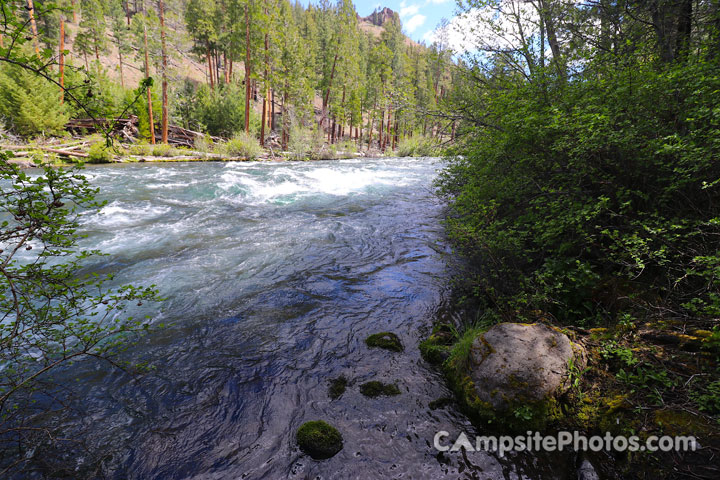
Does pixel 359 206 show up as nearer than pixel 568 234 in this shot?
No

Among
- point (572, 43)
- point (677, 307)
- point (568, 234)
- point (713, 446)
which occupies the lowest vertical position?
point (713, 446)

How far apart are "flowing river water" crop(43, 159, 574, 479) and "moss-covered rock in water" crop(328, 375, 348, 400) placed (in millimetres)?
76

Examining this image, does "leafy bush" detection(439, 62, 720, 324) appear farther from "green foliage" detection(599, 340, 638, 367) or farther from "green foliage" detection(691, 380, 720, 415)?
"green foliage" detection(691, 380, 720, 415)

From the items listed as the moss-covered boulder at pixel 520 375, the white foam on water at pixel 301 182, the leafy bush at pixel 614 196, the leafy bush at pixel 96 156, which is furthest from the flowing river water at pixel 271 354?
the leafy bush at pixel 96 156

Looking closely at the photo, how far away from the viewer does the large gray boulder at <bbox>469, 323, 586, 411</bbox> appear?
2.82 m

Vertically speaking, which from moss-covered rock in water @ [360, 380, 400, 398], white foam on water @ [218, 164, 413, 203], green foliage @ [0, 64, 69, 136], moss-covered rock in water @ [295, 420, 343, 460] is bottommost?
moss-covered rock in water @ [295, 420, 343, 460]

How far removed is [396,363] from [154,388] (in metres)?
2.80

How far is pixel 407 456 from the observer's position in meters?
2.75

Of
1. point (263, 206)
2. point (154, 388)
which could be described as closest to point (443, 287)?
point (154, 388)

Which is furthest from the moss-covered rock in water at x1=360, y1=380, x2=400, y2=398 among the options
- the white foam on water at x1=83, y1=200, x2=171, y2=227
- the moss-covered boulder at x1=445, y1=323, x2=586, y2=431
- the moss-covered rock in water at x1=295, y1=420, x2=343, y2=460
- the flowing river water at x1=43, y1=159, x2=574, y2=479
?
the white foam on water at x1=83, y1=200, x2=171, y2=227

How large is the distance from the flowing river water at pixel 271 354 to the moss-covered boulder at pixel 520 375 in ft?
0.89

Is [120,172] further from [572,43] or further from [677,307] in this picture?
[677,307]

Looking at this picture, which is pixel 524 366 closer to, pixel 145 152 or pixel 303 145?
pixel 145 152

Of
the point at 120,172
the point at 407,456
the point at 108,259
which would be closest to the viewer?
the point at 407,456
